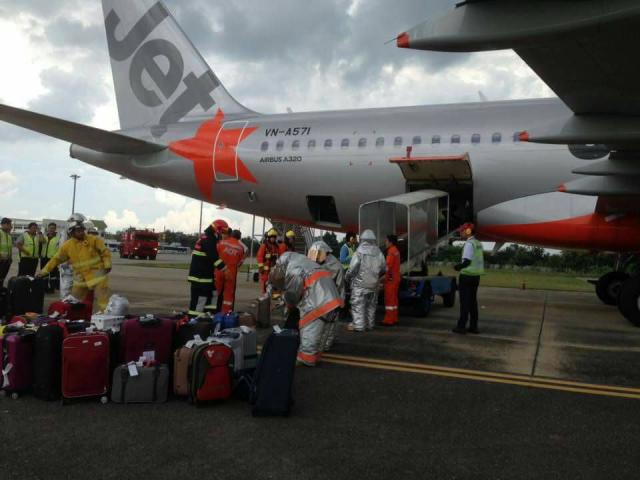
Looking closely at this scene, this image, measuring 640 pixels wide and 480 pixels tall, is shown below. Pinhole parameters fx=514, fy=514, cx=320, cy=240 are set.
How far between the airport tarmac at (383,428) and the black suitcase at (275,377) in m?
0.13

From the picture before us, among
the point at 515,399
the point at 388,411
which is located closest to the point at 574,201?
the point at 515,399

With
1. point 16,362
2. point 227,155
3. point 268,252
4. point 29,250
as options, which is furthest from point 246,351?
point 227,155

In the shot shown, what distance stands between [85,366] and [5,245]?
8.73 meters

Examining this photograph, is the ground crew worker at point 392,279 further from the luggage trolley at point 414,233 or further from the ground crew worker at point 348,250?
the ground crew worker at point 348,250

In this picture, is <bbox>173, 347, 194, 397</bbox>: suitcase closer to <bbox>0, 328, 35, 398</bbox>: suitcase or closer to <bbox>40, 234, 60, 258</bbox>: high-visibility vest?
<bbox>0, 328, 35, 398</bbox>: suitcase

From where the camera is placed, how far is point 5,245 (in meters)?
11.7

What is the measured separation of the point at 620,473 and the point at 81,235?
7294 millimetres

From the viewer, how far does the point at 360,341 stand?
7852 mm

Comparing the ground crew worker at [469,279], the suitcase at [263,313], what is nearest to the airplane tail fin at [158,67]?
the suitcase at [263,313]

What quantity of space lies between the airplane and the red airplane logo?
0.11ft

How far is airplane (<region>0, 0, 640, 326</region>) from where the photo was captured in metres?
8.53

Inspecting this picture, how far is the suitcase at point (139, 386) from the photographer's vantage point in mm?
4695

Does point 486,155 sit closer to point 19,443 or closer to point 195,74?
point 195,74

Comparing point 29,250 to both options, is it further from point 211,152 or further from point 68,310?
point 68,310
